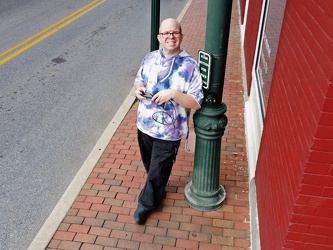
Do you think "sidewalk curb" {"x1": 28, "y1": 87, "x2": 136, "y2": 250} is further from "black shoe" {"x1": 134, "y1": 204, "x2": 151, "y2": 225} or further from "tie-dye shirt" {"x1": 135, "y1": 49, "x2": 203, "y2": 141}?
"tie-dye shirt" {"x1": 135, "y1": 49, "x2": 203, "y2": 141}

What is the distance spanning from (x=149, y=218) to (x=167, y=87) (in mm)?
1406

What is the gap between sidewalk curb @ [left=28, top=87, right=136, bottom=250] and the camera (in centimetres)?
354

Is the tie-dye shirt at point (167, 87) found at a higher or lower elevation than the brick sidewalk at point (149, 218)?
higher

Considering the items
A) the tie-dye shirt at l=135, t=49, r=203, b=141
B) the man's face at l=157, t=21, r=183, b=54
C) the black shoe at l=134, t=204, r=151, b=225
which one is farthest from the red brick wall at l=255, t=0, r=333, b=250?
the black shoe at l=134, t=204, r=151, b=225

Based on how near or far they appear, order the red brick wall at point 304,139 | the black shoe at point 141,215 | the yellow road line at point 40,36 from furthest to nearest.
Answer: the yellow road line at point 40,36 → the black shoe at point 141,215 → the red brick wall at point 304,139

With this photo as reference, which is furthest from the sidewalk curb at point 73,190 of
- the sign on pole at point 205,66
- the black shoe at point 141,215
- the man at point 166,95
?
the sign on pole at point 205,66

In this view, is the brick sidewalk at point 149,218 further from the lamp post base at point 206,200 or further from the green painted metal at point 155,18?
the green painted metal at point 155,18

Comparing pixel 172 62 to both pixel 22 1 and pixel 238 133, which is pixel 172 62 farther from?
pixel 22 1

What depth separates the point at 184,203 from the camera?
3.98m

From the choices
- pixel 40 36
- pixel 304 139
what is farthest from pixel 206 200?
pixel 40 36

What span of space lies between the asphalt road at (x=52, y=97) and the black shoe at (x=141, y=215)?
3.33 ft

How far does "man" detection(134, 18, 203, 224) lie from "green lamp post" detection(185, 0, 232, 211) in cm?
13

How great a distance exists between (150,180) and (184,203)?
58 cm

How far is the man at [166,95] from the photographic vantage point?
3131 millimetres
